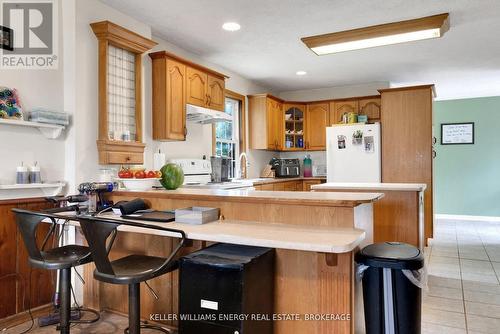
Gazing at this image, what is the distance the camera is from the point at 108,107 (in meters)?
3.07

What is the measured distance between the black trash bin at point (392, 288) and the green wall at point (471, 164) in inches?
249

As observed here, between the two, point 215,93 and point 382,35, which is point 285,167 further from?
point 382,35

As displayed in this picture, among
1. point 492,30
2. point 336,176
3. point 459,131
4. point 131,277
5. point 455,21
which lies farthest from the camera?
point 459,131

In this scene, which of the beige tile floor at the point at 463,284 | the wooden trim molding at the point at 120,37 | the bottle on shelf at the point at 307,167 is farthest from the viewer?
the bottle on shelf at the point at 307,167

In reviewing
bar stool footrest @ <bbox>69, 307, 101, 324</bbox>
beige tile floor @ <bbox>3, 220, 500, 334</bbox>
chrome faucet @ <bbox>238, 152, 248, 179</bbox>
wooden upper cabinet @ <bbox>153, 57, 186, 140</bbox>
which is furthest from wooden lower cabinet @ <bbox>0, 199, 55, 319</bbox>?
chrome faucet @ <bbox>238, 152, 248, 179</bbox>

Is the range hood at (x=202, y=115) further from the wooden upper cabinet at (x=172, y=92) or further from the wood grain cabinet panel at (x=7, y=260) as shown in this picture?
the wood grain cabinet panel at (x=7, y=260)

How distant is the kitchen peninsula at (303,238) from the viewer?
173cm

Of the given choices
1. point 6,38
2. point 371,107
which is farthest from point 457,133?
point 6,38

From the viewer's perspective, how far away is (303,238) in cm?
167

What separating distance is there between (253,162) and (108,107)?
322 centimetres

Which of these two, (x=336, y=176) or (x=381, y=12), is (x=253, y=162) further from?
(x=381, y=12)

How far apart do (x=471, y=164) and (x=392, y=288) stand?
6.51 metres

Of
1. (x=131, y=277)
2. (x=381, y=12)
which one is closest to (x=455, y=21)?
(x=381, y=12)

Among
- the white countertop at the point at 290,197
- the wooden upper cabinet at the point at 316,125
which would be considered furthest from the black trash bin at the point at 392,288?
the wooden upper cabinet at the point at 316,125
